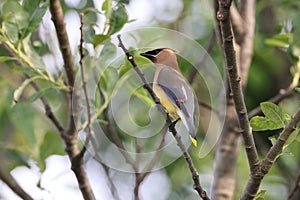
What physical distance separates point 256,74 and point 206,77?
1.01m

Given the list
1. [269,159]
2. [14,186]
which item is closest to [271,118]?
[269,159]

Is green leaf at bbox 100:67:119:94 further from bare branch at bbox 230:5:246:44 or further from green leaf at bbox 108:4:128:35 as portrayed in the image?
bare branch at bbox 230:5:246:44

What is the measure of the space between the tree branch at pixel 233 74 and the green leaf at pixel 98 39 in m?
0.51

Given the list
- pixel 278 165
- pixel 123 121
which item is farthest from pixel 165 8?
pixel 123 121

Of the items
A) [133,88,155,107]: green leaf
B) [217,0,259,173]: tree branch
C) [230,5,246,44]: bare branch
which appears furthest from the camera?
[230,5,246,44]: bare branch

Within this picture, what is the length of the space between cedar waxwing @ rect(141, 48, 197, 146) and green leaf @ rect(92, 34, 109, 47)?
11 centimetres

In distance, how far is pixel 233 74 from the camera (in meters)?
1.51

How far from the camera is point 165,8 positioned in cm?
314

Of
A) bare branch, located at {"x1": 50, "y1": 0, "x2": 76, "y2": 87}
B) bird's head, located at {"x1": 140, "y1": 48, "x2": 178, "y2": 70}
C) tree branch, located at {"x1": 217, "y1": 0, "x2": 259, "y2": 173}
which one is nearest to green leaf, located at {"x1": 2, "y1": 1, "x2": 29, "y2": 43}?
bare branch, located at {"x1": 50, "y1": 0, "x2": 76, "y2": 87}

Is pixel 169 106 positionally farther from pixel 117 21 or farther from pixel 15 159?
pixel 15 159

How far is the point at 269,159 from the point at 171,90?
1.62 feet

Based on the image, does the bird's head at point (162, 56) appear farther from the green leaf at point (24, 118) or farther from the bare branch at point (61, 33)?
the green leaf at point (24, 118)

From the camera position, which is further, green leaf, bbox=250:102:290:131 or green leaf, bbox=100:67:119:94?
green leaf, bbox=100:67:119:94

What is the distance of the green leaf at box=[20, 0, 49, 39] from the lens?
→ 1940mm
